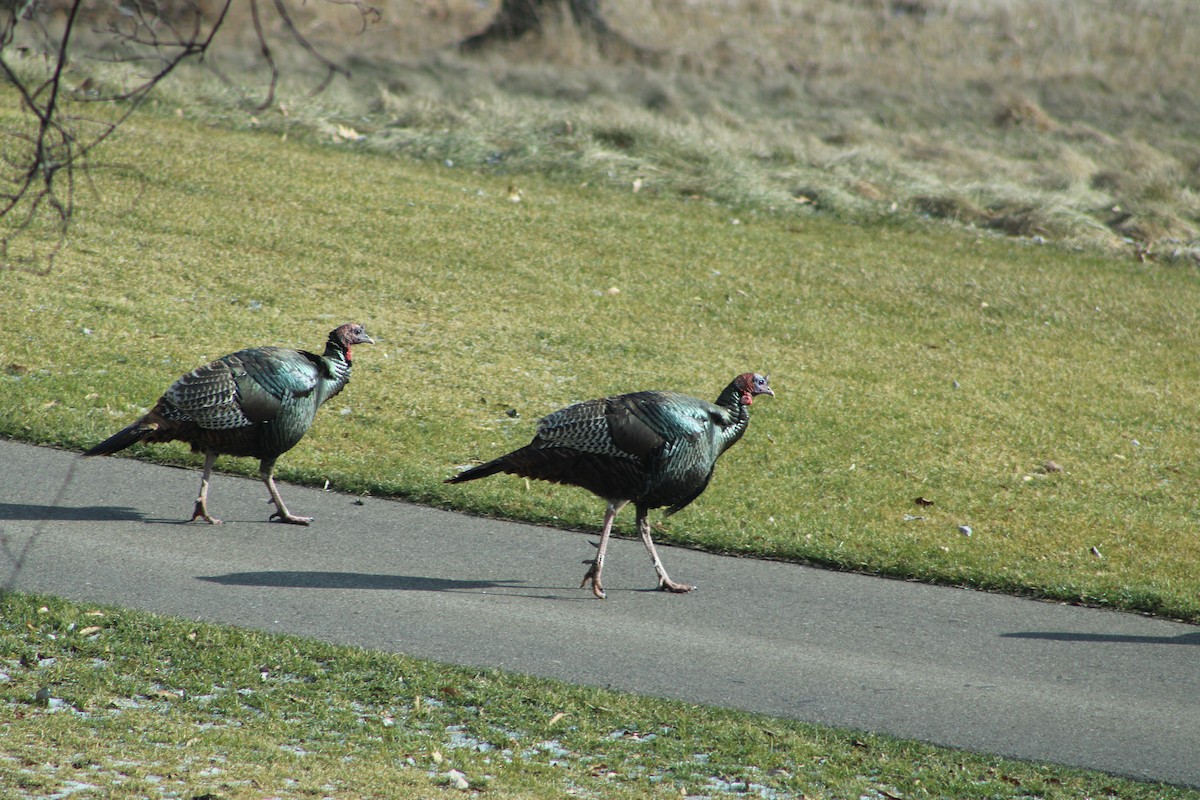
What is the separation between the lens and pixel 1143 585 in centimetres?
870

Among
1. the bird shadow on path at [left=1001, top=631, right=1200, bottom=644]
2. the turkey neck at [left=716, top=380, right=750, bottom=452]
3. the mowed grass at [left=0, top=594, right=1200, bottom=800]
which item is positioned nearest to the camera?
the mowed grass at [left=0, top=594, right=1200, bottom=800]

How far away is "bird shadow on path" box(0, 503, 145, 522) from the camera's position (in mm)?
8359

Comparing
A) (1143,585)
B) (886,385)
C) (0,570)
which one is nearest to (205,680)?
(0,570)

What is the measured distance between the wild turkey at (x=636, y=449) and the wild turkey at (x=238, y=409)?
1.39 m

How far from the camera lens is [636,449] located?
25.0ft

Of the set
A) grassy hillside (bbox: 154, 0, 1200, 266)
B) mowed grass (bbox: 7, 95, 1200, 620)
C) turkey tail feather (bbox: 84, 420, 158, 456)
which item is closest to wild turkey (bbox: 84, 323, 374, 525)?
turkey tail feather (bbox: 84, 420, 158, 456)

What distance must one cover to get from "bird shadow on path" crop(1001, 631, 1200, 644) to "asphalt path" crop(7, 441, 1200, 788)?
0.02 meters

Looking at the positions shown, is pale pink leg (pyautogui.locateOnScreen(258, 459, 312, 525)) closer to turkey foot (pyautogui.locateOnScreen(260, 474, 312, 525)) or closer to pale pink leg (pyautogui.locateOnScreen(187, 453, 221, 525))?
turkey foot (pyautogui.locateOnScreen(260, 474, 312, 525))

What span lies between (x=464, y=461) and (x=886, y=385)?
495 centimetres

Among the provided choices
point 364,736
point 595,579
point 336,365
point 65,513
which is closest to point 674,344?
→ point 336,365

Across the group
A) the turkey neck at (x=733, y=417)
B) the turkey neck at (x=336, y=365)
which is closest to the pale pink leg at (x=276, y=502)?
the turkey neck at (x=336, y=365)

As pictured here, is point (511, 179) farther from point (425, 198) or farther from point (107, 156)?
point (107, 156)

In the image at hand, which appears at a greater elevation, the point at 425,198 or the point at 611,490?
the point at 425,198

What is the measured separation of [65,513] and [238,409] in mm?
1527
